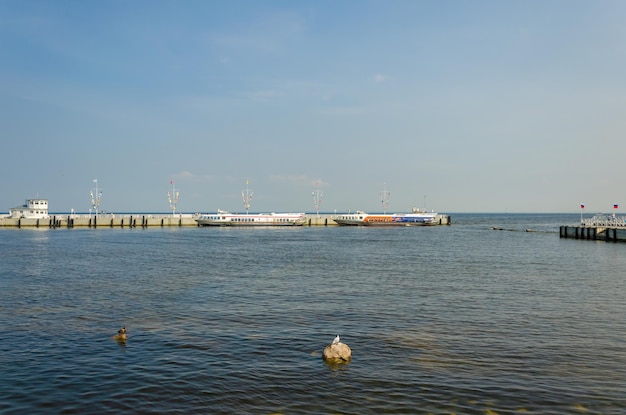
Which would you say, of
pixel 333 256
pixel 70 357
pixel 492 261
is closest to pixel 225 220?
pixel 333 256

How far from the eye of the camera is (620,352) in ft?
83.4

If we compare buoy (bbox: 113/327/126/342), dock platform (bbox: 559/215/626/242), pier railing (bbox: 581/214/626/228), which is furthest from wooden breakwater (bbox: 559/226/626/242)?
buoy (bbox: 113/327/126/342)

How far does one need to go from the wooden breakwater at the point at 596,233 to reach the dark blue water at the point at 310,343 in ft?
203

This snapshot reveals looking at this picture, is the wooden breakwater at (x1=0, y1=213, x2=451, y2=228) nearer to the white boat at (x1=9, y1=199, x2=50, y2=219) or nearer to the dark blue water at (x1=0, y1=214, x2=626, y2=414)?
the white boat at (x1=9, y1=199, x2=50, y2=219)

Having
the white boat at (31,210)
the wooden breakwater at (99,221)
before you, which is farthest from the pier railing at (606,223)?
the white boat at (31,210)

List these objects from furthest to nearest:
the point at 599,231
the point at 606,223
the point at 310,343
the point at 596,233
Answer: the point at 606,223 < the point at 596,233 < the point at 599,231 < the point at 310,343

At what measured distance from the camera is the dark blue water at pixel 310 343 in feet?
63.0

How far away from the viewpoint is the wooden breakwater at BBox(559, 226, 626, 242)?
358 ft

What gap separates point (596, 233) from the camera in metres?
116

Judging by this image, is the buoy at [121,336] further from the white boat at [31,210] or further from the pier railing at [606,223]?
the white boat at [31,210]

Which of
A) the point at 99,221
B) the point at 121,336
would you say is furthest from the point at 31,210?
the point at 121,336

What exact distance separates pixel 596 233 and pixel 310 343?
11058 cm

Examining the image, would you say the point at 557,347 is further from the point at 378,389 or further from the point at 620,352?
the point at 378,389

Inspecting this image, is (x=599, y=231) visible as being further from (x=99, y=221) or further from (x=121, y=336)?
(x=99, y=221)
